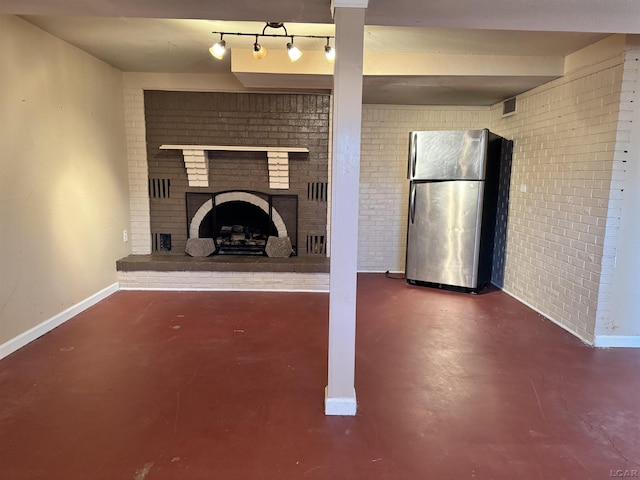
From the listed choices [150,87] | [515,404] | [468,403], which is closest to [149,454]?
[468,403]

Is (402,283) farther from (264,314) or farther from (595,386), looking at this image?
(595,386)

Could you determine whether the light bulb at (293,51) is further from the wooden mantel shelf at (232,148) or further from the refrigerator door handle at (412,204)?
the refrigerator door handle at (412,204)

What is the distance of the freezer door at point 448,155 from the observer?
4090mm

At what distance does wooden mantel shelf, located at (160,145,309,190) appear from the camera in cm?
444

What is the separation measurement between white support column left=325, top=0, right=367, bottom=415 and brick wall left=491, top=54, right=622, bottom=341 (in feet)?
7.04

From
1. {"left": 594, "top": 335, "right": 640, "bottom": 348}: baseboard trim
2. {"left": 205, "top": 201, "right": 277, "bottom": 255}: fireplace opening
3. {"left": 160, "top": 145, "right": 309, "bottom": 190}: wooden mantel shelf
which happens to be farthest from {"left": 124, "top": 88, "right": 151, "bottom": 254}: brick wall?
{"left": 594, "top": 335, "right": 640, "bottom": 348}: baseboard trim

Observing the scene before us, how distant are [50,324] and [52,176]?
1204 mm

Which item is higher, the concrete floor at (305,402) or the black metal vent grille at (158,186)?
the black metal vent grille at (158,186)

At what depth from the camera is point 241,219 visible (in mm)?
4828

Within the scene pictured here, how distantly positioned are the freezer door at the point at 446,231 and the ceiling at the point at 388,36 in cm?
107

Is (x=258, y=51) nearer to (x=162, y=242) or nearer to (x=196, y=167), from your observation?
(x=196, y=167)

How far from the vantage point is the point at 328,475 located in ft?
5.58

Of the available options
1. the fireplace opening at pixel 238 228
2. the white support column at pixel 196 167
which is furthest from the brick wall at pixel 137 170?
the fireplace opening at pixel 238 228

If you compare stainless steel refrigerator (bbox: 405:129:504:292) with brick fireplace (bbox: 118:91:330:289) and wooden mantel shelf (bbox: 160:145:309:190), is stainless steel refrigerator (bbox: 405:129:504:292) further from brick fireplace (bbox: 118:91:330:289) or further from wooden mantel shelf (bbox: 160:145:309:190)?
wooden mantel shelf (bbox: 160:145:309:190)
